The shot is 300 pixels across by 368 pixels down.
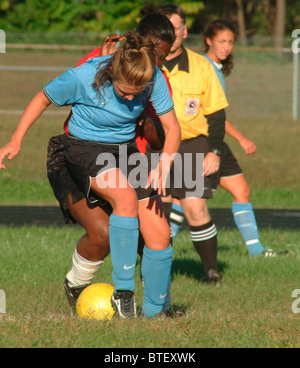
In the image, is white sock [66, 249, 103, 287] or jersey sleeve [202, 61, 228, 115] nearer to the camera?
white sock [66, 249, 103, 287]

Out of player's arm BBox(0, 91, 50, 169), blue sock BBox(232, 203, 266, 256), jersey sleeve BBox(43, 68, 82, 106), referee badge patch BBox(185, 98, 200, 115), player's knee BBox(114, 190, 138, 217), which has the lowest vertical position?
blue sock BBox(232, 203, 266, 256)

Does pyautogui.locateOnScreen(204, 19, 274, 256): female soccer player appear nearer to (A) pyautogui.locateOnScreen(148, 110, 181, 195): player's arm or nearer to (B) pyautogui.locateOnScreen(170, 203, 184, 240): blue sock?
(B) pyautogui.locateOnScreen(170, 203, 184, 240): blue sock

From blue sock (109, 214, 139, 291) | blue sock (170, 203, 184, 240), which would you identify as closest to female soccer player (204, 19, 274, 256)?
blue sock (170, 203, 184, 240)

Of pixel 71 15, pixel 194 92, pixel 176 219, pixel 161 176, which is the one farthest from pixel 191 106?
pixel 71 15

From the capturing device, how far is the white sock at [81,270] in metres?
5.50

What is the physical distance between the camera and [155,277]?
509 centimetres

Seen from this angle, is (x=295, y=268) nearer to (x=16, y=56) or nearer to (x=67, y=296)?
(x=67, y=296)

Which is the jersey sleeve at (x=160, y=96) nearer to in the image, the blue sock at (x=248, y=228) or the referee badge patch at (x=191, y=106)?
the referee badge patch at (x=191, y=106)

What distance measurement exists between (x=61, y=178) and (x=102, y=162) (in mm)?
533

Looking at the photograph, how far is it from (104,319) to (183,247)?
4035 mm

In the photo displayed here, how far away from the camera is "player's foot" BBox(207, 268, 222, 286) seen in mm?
6838

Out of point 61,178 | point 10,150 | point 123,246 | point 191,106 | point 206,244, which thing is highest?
point 10,150

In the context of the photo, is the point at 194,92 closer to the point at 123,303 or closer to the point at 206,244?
the point at 206,244

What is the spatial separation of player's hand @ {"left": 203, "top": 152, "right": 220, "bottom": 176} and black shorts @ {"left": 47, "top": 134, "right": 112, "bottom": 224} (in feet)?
5.62
